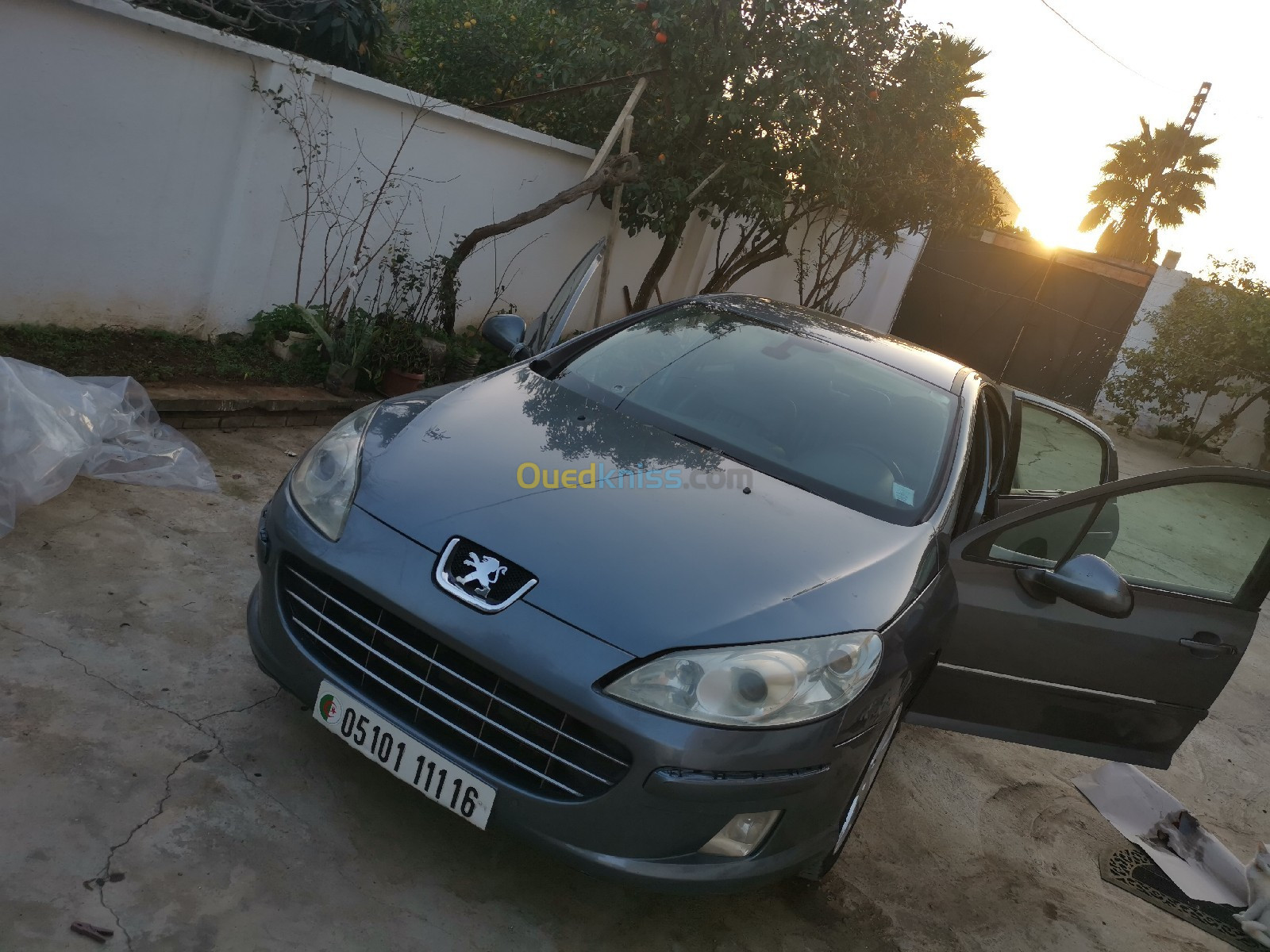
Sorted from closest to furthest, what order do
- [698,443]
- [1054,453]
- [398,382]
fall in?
[698,443] → [1054,453] → [398,382]

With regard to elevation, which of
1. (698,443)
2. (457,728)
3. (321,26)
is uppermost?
(321,26)

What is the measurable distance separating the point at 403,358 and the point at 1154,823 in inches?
177

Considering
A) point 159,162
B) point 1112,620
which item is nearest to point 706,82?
point 159,162

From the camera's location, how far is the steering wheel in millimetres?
3178

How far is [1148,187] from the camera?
31.2m

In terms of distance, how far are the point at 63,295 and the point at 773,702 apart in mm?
4373

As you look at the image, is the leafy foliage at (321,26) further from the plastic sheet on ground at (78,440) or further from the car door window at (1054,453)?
the car door window at (1054,453)

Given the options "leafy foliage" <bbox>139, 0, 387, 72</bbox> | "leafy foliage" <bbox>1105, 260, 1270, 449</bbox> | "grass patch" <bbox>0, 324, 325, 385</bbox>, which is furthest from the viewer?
"leafy foliage" <bbox>1105, 260, 1270, 449</bbox>

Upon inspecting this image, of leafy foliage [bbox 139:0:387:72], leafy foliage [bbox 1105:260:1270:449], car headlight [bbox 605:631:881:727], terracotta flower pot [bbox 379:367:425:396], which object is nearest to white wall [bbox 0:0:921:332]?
leafy foliage [bbox 139:0:387:72]

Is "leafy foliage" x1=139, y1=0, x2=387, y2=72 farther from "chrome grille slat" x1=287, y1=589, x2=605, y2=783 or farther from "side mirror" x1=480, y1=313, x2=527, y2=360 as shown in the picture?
"chrome grille slat" x1=287, y1=589, x2=605, y2=783

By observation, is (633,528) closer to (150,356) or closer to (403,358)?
(150,356)

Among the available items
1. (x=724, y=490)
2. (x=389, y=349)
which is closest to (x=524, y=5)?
(x=389, y=349)

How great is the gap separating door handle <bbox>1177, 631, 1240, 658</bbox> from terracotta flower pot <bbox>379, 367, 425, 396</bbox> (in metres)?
4.31

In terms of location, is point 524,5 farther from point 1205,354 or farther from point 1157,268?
point 1157,268
